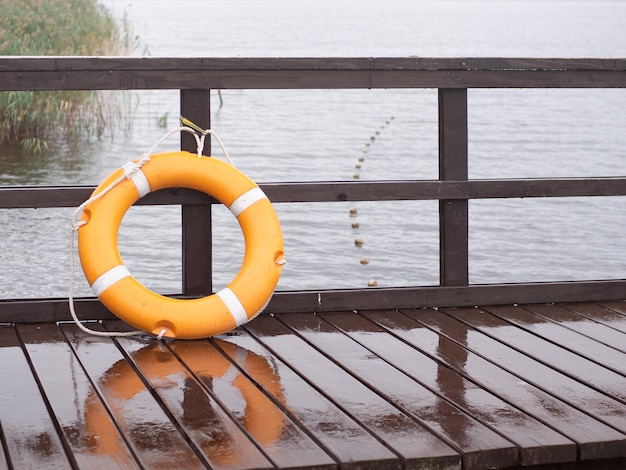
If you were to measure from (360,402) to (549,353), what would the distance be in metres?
0.63

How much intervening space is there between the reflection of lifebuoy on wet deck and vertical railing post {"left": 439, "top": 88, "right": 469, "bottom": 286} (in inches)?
30.2

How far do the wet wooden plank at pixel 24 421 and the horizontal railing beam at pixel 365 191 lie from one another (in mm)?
437

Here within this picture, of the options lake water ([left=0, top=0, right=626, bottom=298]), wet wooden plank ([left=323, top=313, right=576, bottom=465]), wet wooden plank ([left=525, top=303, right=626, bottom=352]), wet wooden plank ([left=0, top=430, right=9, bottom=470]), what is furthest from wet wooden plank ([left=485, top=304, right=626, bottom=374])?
lake water ([left=0, top=0, right=626, bottom=298])

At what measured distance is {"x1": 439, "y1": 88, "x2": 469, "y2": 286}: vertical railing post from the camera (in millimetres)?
2982

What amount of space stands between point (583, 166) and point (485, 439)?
9.74 metres

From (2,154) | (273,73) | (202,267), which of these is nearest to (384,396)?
(202,267)

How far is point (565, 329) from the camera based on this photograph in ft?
9.23

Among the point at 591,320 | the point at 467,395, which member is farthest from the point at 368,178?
the point at 467,395

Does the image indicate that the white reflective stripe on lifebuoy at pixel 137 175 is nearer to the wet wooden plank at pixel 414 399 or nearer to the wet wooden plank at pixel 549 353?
the wet wooden plank at pixel 414 399

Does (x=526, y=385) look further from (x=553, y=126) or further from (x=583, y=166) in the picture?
(x=553, y=126)

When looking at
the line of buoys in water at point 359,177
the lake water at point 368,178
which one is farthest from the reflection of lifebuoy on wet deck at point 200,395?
the lake water at point 368,178

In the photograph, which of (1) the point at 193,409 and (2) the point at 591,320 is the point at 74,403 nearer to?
(1) the point at 193,409

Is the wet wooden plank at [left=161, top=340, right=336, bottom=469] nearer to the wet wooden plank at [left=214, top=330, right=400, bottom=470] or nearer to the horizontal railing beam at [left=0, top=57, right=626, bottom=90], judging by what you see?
the wet wooden plank at [left=214, top=330, right=400, bottom=470]

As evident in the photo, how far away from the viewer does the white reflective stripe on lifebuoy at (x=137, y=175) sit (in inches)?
108
